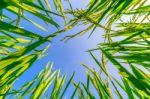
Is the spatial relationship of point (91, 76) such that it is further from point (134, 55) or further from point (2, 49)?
point (2, 49)

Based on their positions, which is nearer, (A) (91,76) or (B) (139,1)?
(B) (139,1)

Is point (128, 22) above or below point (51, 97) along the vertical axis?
above

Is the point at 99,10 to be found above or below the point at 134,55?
above

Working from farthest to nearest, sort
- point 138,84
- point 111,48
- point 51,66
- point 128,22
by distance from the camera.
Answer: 1. point 51,66
2. point 128,22
3. point 111,48
4. point 138,84

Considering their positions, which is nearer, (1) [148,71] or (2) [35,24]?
(2) [35,24]

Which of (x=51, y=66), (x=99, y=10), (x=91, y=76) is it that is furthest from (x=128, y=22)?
(x=51, y=66)

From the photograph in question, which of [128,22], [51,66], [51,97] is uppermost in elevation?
[128,22]

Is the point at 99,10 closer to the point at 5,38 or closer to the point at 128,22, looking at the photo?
the point at 128,22

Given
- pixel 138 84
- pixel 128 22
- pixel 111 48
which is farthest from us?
pixel 128 22

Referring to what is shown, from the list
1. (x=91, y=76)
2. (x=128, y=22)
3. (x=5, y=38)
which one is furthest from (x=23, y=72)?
(x=128, y=22)
